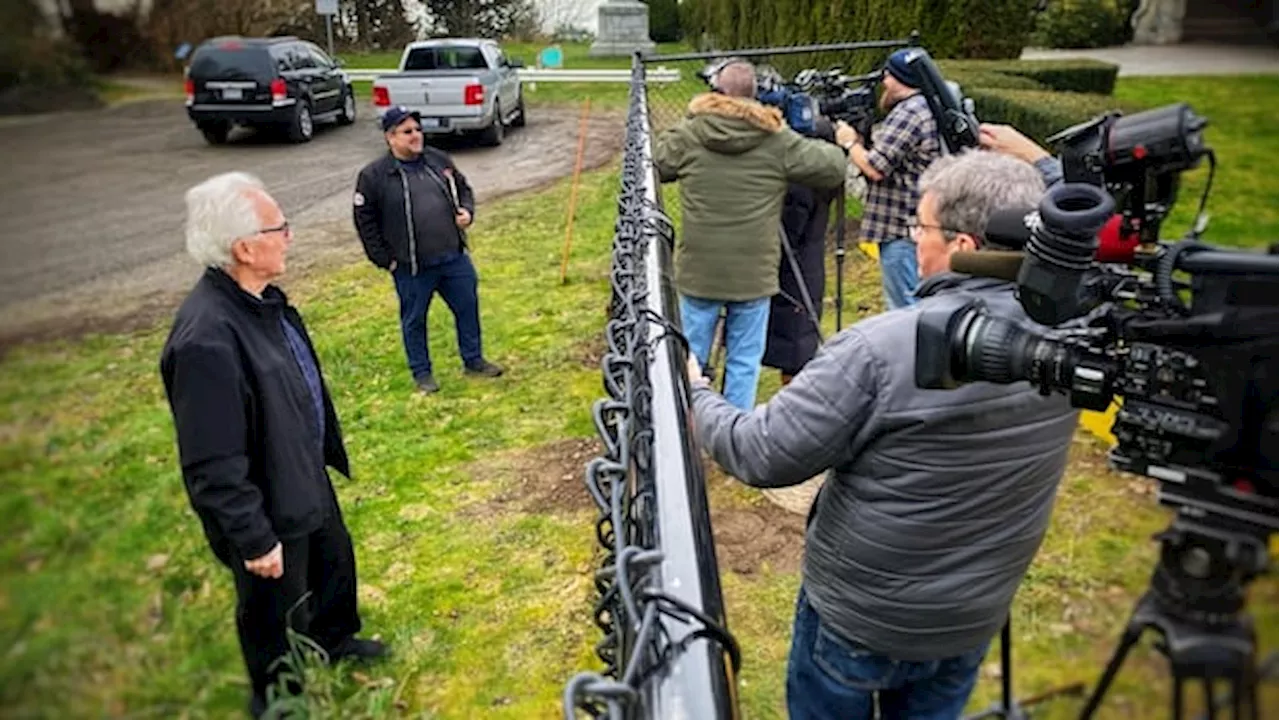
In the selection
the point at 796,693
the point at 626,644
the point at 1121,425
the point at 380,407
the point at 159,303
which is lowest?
the point at 380,407

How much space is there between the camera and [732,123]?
13.6ft

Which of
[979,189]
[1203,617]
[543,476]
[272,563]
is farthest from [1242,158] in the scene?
[543,476]

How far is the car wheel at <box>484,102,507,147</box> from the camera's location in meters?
2.53

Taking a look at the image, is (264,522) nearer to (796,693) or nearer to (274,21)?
(796,693)

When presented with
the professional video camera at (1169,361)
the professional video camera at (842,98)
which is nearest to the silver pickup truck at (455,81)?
the professional video camera at (1169,361)

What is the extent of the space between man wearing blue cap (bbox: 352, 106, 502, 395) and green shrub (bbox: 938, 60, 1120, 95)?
3336 mm

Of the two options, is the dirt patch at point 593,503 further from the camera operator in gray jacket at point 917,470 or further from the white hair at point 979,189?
the white hair at point 979,189

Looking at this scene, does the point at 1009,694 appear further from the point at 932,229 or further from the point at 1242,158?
the point at 932,229

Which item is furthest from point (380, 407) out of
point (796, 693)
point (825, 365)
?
point (825, 365)

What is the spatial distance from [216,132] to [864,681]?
5.63ft

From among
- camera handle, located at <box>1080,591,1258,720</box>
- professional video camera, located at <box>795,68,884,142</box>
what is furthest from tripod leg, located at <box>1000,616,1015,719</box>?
professional video camera, located at <box>795,68,884,142</box>

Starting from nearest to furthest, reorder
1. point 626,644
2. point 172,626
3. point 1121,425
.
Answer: point 172,626 < point 1121,425 < point 626,644

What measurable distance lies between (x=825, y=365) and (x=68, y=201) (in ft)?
4.49

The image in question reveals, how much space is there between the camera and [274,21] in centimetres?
91
